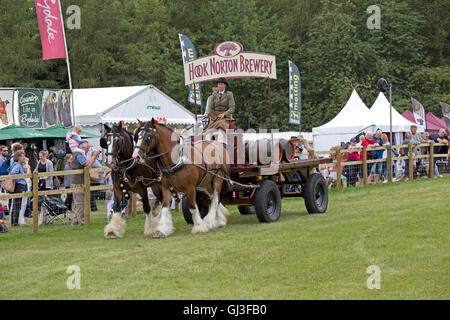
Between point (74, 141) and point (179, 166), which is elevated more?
point (74, 141)

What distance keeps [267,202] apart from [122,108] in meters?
13.0

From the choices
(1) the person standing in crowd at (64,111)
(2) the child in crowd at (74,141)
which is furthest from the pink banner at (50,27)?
(2) the child in crowd at (74,141)

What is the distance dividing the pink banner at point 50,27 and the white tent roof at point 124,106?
323 centimetres

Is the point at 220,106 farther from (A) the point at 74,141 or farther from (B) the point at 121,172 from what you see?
(A) the point at 74,141

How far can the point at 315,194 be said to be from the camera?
47.9 feet

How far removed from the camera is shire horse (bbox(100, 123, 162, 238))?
12031 mm

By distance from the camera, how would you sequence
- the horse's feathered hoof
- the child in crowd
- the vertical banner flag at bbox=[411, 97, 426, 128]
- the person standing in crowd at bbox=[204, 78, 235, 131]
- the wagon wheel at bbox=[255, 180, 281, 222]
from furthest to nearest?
the vertical banner flag at bbox=[411, 97, 426, 128] → the child in crowd → the person standing in crowd at bbox=[204, 78, 235, 131] → the wagon wheel at bbox=[255, 180, 281, 222] → the horse's feathered hoof

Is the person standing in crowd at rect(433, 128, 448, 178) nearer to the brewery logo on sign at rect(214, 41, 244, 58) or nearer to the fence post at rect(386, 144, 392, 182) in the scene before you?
the fence post at rect(386, 144, 392, 182)

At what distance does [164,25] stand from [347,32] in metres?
17.4

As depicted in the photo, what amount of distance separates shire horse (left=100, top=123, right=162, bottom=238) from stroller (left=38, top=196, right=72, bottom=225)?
3372 mm

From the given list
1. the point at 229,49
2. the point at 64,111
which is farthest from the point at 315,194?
the point at 64,111

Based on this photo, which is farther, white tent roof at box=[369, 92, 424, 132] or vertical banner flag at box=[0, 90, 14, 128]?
white tent roof at box=[369, 92, 424, 132]

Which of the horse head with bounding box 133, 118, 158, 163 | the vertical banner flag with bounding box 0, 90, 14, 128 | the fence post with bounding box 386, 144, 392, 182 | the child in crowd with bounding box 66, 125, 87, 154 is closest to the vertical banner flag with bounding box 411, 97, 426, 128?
the fence post with bounding box 386, 144, 392, 182
